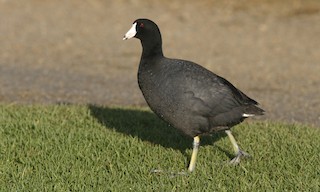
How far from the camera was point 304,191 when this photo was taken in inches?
236

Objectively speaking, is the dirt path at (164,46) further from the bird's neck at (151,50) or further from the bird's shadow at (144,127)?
the bird's neck at (151,50)

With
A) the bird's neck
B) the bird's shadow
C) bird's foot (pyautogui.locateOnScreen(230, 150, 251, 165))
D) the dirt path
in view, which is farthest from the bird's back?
the dirt path

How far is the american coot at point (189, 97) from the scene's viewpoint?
655 cm

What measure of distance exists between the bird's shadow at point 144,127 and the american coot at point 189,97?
0.62 m

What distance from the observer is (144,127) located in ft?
28.5

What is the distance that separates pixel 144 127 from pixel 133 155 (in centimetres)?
155

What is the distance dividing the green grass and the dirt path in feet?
6.09

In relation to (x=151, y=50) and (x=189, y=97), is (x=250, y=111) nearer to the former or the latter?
(x=189, y=97)

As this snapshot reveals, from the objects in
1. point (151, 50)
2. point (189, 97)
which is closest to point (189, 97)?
point (189, 97)

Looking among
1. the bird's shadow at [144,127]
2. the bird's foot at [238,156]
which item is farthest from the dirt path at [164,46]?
the bird's foot at [238,156]

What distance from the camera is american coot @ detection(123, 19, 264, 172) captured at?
21.5 feet

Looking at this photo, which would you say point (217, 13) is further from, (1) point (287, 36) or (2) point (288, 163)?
(2) point (288, 163)

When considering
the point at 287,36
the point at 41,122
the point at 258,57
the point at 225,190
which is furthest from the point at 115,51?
the point at 225,190

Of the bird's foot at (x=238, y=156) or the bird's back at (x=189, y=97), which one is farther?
the bird's foot at (x=238, y=156)
